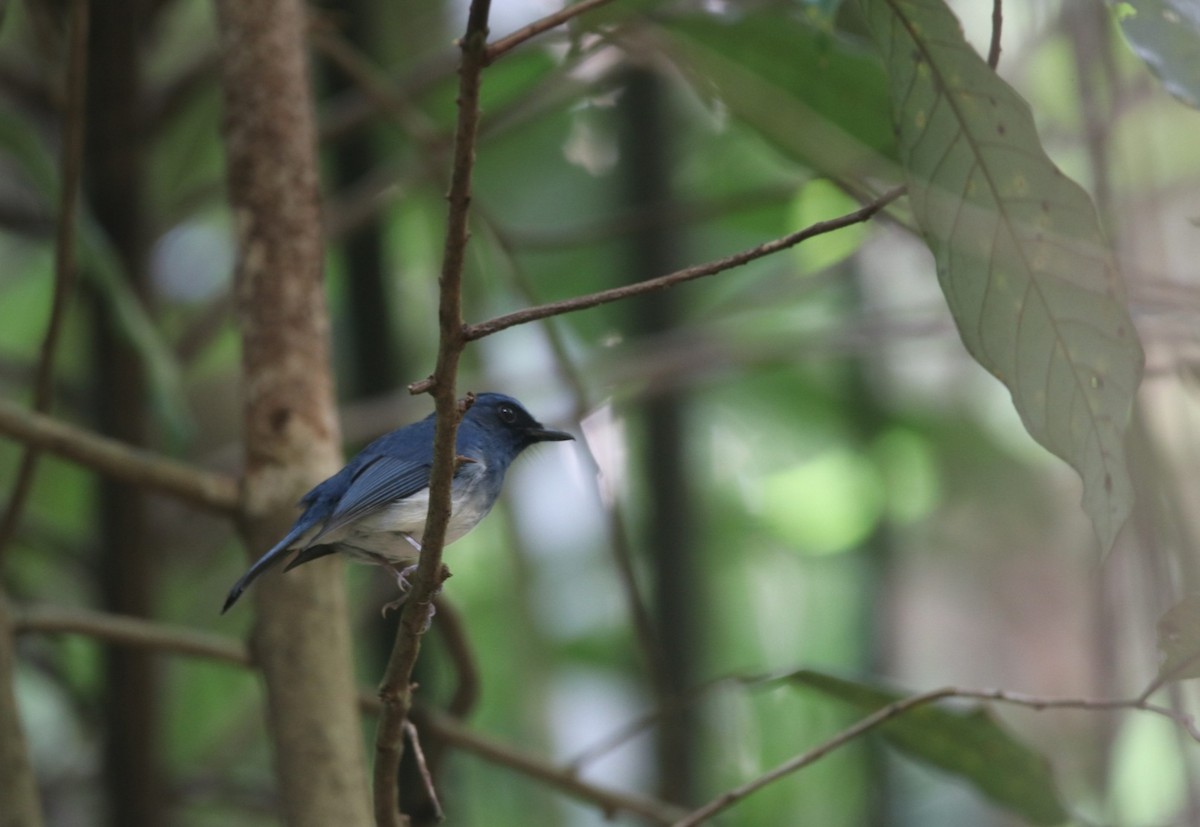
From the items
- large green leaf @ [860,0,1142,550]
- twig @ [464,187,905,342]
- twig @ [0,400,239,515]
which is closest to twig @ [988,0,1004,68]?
large green leaf @ [860,0,1142,550]

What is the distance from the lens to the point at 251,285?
85.9 inches

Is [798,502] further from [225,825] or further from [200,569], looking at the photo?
[225,825]

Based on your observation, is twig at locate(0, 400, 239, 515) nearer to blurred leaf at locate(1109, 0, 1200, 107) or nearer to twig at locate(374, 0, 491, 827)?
twig at locate(374, 0, 491, 827)

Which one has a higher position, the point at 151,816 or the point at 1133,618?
the point at 1133,618

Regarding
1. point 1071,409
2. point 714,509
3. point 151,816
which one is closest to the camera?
point 1071,409

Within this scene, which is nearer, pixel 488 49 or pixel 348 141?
pixel 488 49

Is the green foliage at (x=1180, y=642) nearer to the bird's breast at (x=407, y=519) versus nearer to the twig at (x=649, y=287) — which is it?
the twig at (x=649, y=287)

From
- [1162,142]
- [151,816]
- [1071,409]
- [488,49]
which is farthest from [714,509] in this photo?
[488,49]

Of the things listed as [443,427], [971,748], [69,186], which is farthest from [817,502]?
[443,427]

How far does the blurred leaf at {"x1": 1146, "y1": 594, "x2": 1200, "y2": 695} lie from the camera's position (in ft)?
4.89

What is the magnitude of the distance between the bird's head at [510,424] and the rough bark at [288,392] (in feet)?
1.45

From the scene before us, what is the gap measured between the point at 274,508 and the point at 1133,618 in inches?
77.6

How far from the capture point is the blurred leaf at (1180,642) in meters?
1.49

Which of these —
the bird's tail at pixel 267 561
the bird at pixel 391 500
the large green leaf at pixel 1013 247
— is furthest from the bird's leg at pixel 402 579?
the large green leaf at pixel 1013 247
